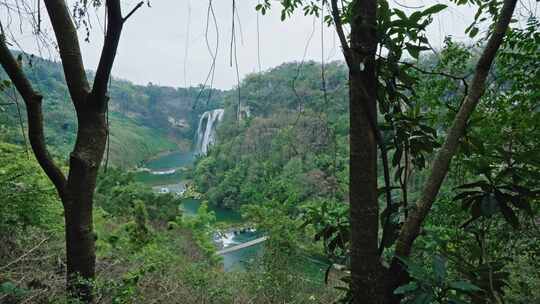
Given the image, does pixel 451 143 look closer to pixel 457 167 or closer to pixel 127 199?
pixel 457 167

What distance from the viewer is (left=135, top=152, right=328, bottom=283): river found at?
22.1ft

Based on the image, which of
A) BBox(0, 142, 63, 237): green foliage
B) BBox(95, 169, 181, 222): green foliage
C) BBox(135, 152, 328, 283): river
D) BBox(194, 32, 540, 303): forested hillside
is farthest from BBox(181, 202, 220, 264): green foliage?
BBox(0, 142, 63, 237): green foliage

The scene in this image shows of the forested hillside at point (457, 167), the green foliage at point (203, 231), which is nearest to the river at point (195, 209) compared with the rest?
the forested hillside at point (457, 167)

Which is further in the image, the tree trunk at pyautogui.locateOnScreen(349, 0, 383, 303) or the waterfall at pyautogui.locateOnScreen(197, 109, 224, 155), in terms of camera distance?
the waterfall at pyautogui.locateOnScreen(197, 109, 224, 155)

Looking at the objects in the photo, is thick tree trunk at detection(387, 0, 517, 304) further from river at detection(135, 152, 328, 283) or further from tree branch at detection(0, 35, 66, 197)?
tree branch at detection(0, 35, 66, 197)

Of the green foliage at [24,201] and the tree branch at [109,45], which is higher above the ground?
the tree branch at [109,45]

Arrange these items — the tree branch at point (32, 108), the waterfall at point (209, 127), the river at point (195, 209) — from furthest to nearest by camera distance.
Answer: the waterfall at point (209, 127) → the river at point (195, 209) → the tree branch at point (32, 108)

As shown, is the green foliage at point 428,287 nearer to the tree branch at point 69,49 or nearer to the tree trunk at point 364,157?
the tree trunk at point 364,157

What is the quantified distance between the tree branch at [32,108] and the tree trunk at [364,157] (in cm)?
110

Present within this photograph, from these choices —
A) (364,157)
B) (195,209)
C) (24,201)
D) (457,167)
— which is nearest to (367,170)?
(364,157)

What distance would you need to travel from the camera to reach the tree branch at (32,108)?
3.83ft

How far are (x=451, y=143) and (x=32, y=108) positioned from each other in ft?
4.36

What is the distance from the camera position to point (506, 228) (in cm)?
207

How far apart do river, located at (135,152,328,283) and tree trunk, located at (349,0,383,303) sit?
0.36 m
